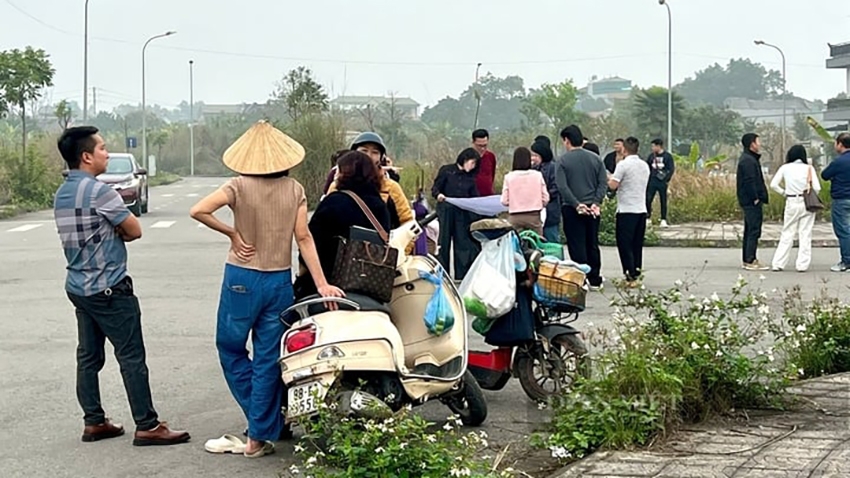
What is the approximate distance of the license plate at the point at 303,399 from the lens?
6000 mm

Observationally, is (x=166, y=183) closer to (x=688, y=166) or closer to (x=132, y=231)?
(x=688, y=166)

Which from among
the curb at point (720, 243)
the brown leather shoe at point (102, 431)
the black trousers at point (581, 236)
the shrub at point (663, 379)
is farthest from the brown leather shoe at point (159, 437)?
the curb at point (720, 243)

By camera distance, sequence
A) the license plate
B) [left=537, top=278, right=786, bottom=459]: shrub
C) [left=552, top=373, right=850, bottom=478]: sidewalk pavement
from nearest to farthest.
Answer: [left=552, top=373, right=850, bottom=478]: sidewalk pavement
the license plate
[left=537, top=278, right=786, bottom=459]: shrub

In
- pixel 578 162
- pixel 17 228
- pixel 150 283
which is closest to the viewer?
pixel 578 162

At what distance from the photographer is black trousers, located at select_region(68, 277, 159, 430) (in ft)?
22.2

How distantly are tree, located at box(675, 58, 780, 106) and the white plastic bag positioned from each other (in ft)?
404

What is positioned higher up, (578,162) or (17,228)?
(578,162)

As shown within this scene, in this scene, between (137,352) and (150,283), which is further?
(150,283)

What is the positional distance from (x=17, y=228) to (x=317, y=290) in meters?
20.1

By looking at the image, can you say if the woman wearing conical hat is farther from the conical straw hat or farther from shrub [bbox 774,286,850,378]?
shrub [bbox 774,286,850,378]

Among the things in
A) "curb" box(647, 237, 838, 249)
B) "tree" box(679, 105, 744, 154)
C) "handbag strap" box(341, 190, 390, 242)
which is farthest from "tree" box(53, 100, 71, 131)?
"handbag strap" box(341, 190, 390, 242)

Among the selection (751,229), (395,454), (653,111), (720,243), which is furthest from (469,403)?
(653,111)

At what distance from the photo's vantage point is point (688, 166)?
30.7 metres

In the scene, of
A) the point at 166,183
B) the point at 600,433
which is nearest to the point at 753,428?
the point at 600,433
